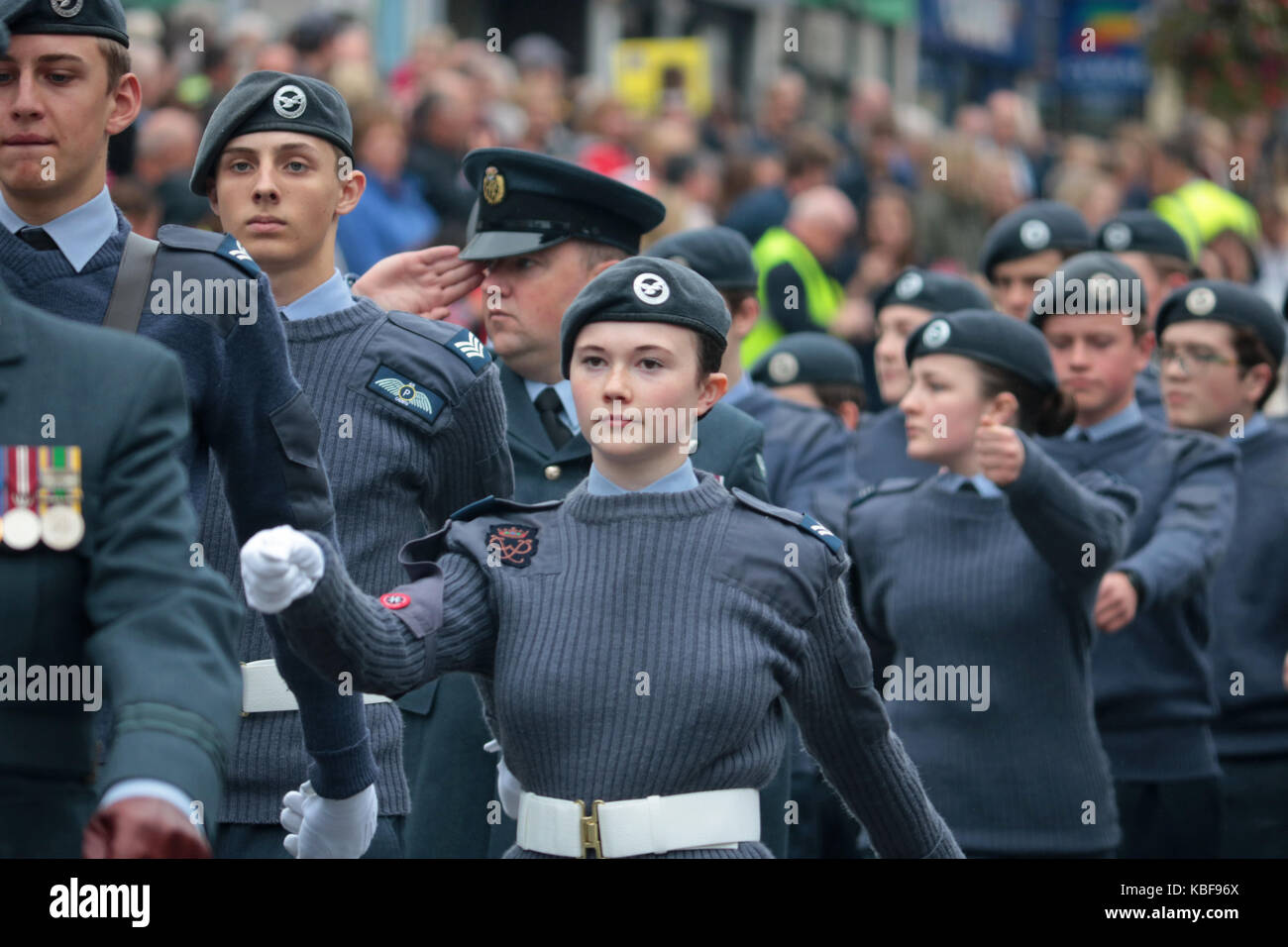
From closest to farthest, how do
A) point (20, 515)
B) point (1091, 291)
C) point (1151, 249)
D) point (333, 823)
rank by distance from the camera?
1. point (20, 515)
2. point (333, 823)
3. point (1091, 291)
4. point (1151, 249)

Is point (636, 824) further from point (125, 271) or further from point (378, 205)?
point (378, 205)

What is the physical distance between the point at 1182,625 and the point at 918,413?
1304 mm

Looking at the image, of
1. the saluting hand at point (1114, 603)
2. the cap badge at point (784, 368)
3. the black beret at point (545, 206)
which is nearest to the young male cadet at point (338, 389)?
the black beret at point (545, 206)

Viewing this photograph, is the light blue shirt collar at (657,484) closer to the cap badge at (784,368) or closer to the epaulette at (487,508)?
the epaulette at (487,508)

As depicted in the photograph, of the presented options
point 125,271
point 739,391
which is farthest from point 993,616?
point 125,271

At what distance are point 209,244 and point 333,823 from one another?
1.18m

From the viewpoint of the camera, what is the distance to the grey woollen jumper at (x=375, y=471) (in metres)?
4.86

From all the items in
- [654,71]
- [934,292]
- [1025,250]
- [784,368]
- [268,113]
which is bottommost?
[268,113]

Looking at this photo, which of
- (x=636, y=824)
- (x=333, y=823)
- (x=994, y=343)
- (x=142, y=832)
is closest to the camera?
(x=142, y=832)

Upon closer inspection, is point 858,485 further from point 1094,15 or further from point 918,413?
point 1094,15

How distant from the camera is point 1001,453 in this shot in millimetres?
5742

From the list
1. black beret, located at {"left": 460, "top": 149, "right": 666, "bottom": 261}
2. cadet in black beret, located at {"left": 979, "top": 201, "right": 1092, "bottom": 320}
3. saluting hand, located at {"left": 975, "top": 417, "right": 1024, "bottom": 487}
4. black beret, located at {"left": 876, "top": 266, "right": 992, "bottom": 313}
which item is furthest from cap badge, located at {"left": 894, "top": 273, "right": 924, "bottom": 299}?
saluting hand, located at {"left": 975, "top": 417, "right": 1024, "bottom": 487}

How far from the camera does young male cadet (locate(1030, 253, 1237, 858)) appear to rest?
23.0 feet
